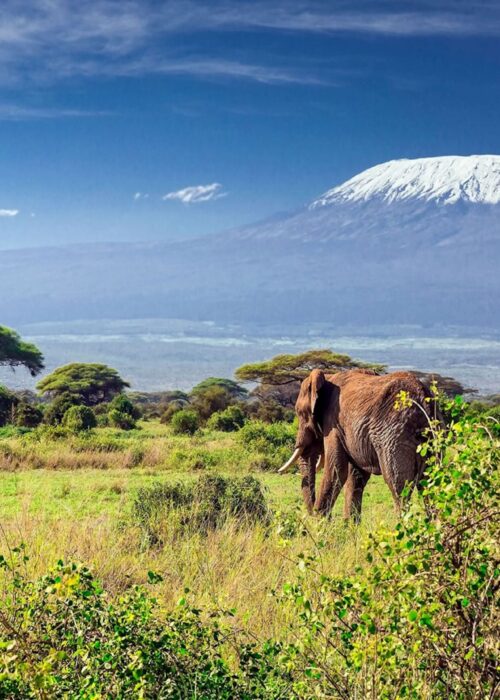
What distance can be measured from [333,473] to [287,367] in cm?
3282

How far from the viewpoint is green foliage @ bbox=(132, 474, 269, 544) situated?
967 cm

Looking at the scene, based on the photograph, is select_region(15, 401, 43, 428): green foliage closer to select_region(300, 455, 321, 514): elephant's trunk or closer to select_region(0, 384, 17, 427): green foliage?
select_region(0, 384, 17, 427): green foliage

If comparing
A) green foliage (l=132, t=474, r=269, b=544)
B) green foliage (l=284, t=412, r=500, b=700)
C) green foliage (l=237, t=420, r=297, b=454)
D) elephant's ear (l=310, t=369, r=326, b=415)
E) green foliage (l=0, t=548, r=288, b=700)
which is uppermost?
elephant's ear (l=310, t=369, r=326, b=415)

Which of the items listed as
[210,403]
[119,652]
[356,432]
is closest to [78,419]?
[210,403]

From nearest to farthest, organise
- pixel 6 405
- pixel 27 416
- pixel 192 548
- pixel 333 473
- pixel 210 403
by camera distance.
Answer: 1. pixel 192 548
2. pixel 333 473
3. pixel 27 416
4. pixel 6 405
5. pixel 210 403

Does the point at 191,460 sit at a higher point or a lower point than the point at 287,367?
lower

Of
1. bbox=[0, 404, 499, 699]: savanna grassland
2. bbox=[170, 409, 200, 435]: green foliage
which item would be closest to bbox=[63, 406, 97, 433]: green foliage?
bbox=[170, 409, 200, 435]: green foliage

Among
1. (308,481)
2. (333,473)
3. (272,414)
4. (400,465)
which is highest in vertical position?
(400,465)

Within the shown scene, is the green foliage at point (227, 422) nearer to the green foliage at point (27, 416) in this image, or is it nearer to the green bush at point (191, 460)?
the green foliage at point (27, 416)

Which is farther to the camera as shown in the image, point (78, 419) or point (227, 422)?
point (227, 422)

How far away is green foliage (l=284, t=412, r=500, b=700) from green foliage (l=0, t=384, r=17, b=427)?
2502 centimetres

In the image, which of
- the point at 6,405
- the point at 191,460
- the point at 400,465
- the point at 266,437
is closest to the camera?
the point at 400,465

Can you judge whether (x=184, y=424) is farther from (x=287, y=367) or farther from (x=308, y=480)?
(x=287, y=367)

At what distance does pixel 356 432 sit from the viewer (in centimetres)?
982
